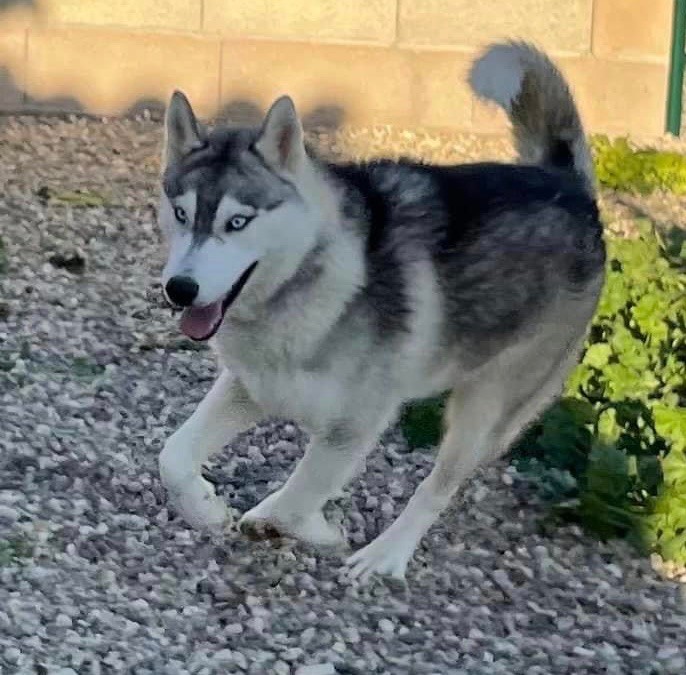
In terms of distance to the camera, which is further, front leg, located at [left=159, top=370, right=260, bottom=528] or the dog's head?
front leg, located at [left=159, top=370, right=260, bottom=528]

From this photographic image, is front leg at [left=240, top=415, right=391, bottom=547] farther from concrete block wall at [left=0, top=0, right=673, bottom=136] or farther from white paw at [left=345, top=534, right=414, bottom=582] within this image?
concrete block wall at [left=0, top=0, right=673, bottom=136]

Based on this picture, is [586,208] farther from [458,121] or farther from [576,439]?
[458,121]

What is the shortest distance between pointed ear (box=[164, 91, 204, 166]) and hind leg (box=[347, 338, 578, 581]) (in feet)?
3.32

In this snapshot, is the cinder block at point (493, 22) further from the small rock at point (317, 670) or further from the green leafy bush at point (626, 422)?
the small rock at point (317, 670)

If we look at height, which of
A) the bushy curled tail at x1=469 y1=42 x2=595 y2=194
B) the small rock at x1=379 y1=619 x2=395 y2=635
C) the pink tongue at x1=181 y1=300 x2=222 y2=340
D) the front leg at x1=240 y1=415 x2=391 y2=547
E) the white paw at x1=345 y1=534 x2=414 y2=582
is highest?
the bushy curled tail at x1=469 y1=42 x2=595 y2=194

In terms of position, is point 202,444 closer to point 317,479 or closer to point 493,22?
point 317,479

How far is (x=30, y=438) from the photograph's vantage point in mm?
4445

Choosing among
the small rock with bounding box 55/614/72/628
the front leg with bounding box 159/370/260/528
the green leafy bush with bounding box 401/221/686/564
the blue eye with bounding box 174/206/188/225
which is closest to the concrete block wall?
the green leafy bush with bounding box 401/221/686/564

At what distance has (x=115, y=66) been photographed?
8.04 metres

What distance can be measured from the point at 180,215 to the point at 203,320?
9.2 inches

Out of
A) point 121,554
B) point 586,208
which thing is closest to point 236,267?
point 121,554

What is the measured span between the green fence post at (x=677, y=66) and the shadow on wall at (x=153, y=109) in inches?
68.2

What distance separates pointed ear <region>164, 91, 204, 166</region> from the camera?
140 inches

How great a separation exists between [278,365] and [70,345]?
1.88m
